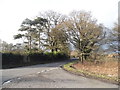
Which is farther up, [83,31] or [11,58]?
[83,31]

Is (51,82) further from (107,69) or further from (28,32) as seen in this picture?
(28,32)

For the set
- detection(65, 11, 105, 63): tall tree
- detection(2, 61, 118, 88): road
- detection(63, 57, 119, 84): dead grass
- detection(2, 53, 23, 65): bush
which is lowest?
detection(2, 61, 118, 88): road

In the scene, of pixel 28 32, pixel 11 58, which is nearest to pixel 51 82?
pixel 11 58

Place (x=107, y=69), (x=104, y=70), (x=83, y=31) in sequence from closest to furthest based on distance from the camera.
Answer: (x=104, y=70) → (x=107, y=69) → (x=83, y=31)

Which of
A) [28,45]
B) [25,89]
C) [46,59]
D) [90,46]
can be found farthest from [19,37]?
[25,89]

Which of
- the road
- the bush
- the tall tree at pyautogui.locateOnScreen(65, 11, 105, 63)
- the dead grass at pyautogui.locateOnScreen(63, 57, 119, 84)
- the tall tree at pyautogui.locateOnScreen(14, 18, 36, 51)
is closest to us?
the road

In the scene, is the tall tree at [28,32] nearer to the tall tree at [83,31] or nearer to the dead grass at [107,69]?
the tall tree at [83,31]

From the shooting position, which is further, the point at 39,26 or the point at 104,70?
the point at 39,26

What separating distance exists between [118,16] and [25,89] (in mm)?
22587

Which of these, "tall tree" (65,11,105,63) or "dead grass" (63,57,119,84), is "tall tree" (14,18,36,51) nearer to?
"tall tree" (65,11,105,63)

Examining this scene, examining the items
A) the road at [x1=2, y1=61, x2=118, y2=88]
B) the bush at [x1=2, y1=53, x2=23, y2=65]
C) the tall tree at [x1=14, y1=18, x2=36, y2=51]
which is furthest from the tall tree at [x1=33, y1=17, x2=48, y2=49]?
the road at [x1=2, y1=61, x2=118, y2=88]

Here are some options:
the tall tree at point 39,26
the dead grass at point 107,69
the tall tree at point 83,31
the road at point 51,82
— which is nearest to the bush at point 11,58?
the tall tree at point 83,31

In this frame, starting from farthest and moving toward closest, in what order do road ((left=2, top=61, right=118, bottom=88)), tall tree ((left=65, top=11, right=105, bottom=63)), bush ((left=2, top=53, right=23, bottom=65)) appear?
tall tree ((left=65, top=11, right=105, bottom=63))
bush ((left=2, top=53, right=23, bottom=65))
road ((left=2, top=61, right=118, bottom=88))

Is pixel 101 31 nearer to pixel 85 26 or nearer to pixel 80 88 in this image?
pixel 85 26
